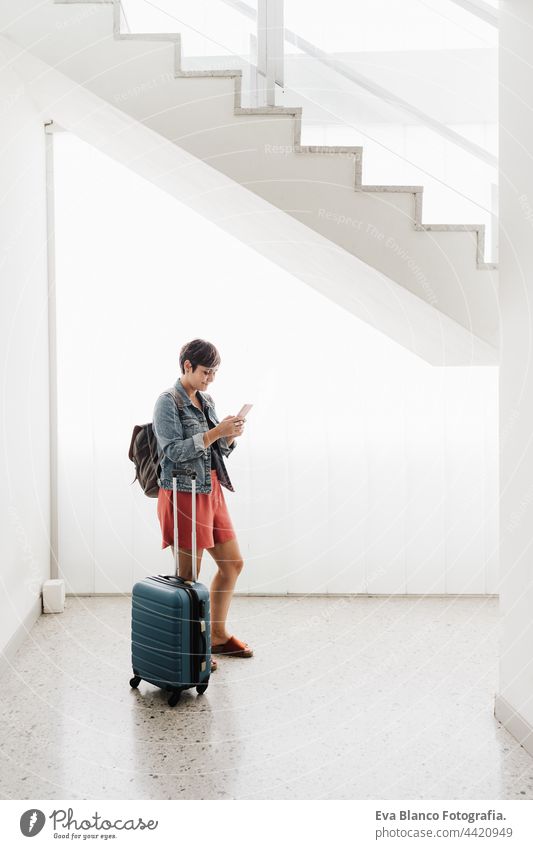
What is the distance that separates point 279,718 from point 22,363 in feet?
6.19

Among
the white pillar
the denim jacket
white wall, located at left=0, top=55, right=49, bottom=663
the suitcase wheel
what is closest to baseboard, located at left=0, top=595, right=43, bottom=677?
white wall, located at left=0, top=55, right=49, bottom=663

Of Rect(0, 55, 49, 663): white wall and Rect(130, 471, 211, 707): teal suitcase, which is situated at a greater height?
Rect(0, 55, 49, 663): white wall

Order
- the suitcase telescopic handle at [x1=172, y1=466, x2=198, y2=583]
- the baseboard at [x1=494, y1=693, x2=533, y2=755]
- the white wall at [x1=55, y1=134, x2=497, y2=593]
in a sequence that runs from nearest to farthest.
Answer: the baseboard at [x1=494, y1=693, x2=533, y2=755] < the suitcase telescopic handle at [x1=172, y1=466, x2=198, y2=583] < the white wall at [x1=55, y1=134, x2=497, y2=593]

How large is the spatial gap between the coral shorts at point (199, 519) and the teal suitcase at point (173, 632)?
0.57ft

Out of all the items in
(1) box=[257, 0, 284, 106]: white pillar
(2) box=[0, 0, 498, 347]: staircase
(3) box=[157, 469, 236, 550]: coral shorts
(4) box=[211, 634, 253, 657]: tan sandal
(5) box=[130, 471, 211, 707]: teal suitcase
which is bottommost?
(4) box=[211, 634, 253, 657]: tan sandal

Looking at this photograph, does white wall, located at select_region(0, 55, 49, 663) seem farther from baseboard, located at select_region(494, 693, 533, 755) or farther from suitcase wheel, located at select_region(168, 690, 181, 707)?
baseboard, located at select_region(494, 693, 533, 755)

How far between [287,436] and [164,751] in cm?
195

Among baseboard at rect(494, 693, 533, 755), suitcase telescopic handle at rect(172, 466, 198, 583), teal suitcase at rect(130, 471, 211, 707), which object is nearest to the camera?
baseboard at rect(494, 693, 533, 755)

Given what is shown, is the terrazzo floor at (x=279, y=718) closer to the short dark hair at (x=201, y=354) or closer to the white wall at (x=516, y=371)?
the white wall at (x=516, y=371)

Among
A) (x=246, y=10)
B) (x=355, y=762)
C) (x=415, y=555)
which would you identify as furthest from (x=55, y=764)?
(x=246, y=10)

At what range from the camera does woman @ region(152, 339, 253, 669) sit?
2.97m

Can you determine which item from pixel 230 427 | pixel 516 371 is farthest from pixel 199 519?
pixel 516 371

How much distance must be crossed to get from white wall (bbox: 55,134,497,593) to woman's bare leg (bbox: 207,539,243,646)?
A: 0.88m
